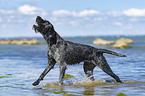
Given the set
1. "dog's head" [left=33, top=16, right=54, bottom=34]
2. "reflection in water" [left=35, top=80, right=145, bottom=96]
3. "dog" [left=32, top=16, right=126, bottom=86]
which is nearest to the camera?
"reflection in water" [left=35, top=80, right=145, bottom=96]

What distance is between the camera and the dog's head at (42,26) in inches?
350

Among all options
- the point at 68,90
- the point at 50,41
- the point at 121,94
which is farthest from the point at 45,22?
the point at 121,94

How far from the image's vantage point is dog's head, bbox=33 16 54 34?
8.88 m

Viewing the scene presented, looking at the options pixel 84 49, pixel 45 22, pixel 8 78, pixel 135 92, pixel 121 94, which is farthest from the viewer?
pixel 8 78

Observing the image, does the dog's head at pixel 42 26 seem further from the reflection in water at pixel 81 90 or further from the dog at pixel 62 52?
the reflection in water at pixel 81 90

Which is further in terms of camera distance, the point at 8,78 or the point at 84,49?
the point at 8,78

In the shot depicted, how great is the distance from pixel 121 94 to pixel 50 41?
3033 mm

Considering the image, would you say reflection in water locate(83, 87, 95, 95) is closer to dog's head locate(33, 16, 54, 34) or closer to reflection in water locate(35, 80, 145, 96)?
reflection in water locate(35, 80, 145, 96)

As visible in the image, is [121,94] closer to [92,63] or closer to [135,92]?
[135,92]

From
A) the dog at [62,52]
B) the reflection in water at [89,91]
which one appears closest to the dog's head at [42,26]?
the dog at [62,52]

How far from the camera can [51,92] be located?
8305 millimetres

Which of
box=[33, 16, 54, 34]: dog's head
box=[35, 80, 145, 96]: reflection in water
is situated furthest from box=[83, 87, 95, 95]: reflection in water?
box=[33, 16, 54, 34]: dog's head

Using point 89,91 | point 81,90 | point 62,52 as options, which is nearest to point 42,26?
point 62,52

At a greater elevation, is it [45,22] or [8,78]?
[45,22]
